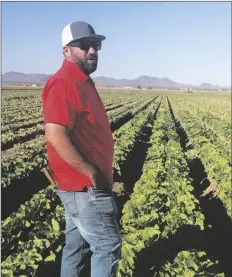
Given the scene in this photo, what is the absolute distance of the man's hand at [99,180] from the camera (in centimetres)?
278

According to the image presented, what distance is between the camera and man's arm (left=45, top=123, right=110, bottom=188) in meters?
2.68

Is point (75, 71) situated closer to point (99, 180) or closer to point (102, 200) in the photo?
point (99, 180)

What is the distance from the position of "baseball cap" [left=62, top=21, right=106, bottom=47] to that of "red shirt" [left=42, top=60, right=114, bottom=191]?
0.17 meters

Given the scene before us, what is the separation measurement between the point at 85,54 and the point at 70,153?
74 centimetres

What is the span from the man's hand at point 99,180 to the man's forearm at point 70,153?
0.16 feet

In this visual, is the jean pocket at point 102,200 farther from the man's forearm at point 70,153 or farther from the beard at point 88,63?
the beard at point 88,63

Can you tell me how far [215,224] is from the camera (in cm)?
718

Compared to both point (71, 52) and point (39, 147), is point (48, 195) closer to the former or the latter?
point (71, 52)

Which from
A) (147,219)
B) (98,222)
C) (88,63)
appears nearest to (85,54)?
(88,63)

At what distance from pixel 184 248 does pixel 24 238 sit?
83.9 inches

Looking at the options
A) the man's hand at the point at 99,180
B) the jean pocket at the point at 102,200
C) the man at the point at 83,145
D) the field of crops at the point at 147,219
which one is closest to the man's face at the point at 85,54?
the man at the point at 83,145

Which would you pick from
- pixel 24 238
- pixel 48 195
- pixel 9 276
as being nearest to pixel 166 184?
pixel 48 195

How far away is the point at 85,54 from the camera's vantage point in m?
2.94

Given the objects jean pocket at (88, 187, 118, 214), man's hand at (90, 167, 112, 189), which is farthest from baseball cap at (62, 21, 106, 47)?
jean pocket at (88, 187, 118, 214)
